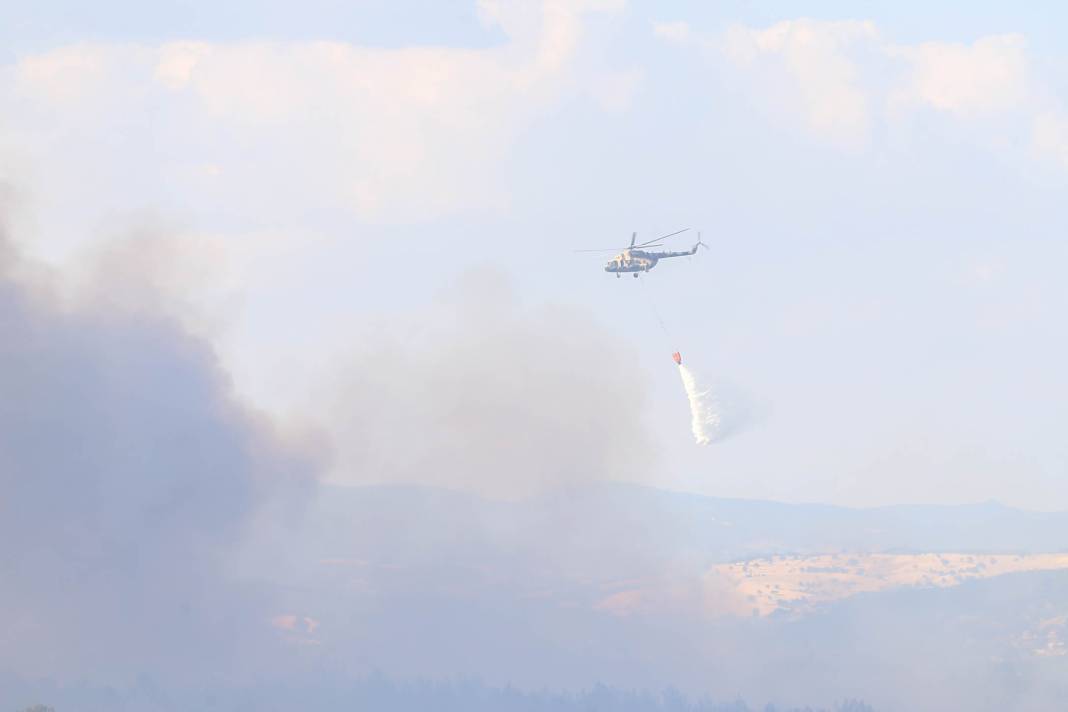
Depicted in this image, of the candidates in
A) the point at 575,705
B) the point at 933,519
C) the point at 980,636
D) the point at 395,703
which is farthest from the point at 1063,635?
the point at 395,703

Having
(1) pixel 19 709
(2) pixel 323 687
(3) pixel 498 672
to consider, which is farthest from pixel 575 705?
(1) pixel 19 709

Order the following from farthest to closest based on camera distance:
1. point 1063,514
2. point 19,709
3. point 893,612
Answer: point 1063,514 → point 893,612 → point 19,709

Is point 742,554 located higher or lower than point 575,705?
higher

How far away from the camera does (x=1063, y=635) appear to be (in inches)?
6654

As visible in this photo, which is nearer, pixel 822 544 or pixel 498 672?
pixel 498 672

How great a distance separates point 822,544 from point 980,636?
58.4 feet

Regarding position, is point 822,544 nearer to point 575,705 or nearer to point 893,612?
point 893,612

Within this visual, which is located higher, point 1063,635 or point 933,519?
point 933,519

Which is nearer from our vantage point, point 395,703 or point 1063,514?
point 395,703

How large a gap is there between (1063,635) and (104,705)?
8413 centimetres

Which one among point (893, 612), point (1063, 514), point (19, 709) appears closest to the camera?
point (19, 709)

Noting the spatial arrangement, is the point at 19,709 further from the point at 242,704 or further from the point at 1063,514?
the point at 1063,514

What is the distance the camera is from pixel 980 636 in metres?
169

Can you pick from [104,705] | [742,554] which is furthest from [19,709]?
[742,554]
